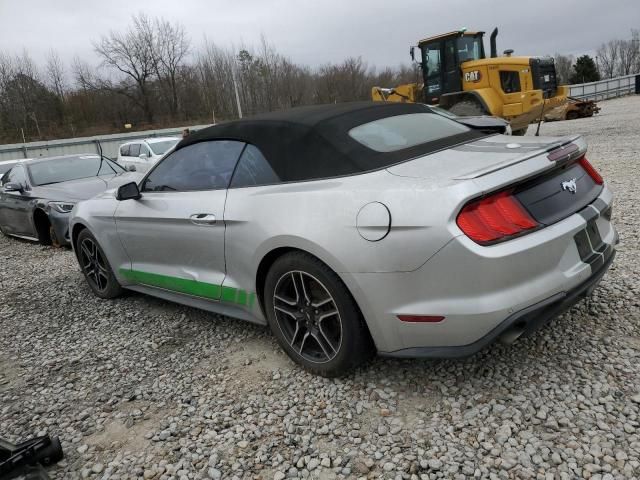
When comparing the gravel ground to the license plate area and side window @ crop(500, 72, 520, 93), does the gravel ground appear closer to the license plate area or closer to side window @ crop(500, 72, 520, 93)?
the license plate area

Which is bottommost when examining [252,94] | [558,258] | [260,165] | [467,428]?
[467,428]

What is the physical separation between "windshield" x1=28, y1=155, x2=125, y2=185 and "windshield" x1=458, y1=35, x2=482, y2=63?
9594 mm

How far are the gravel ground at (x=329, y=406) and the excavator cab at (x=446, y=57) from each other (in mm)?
10503

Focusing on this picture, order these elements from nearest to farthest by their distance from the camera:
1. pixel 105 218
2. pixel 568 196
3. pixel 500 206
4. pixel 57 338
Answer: pixel 500 206
pixel 568 196
pixel 57 338
pixel 105 218

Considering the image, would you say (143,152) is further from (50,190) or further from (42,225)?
(50,190)

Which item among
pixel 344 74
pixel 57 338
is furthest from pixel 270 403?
pixel 344 74

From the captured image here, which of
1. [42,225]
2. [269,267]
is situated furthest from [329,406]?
[42,225]

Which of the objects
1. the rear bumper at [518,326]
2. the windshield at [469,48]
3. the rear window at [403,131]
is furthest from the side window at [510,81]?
the rear bumper at [518,326]

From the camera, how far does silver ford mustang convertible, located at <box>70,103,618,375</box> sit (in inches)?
84.3

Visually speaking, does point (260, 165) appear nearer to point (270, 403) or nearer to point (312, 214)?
point (312, 214)

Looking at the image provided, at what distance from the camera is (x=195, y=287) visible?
132 inches

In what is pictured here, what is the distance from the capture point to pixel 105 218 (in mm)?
4223

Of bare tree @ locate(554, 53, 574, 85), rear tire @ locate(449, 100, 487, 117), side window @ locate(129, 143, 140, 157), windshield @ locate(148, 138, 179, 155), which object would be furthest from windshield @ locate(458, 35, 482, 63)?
bare tree @ locate(554, 53, 574, 85)

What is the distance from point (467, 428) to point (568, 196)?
4.15 feet
